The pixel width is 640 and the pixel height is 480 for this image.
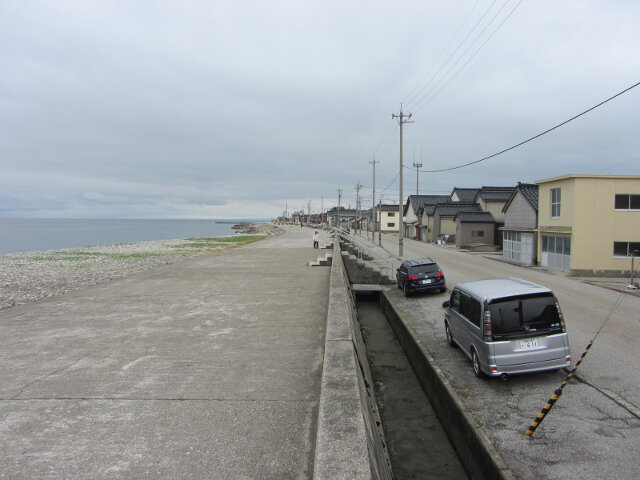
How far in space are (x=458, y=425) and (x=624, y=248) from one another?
67.3ft

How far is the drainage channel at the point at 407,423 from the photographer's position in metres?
6.20

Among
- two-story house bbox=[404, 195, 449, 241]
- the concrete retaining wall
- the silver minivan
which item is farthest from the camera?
two-story house bbox=[404, 195, 449, 241]

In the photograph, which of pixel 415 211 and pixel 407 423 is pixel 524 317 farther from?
pixel 415 211

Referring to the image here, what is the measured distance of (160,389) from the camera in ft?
18.1

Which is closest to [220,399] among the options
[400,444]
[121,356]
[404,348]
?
[121,356]

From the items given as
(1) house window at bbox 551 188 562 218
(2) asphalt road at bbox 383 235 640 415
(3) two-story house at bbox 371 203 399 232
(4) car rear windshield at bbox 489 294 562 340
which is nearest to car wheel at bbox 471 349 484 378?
(4) car rear windshield at bbox 489 294 562 340

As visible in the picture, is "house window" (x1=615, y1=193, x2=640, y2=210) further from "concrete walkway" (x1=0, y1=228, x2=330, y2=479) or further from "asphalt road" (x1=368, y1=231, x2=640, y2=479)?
"concrete walkway" (x1=0, y1=228, x2=330, y2=479)

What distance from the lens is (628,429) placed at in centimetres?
565

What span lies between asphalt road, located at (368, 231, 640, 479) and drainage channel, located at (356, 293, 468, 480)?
2.82ft

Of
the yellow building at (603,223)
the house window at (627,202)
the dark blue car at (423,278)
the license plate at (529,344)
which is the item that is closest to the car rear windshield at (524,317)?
the license plate at (529,344)

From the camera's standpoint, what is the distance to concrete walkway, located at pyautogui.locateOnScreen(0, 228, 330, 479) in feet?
12.8

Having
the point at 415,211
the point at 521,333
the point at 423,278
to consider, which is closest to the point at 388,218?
the point at 415,211

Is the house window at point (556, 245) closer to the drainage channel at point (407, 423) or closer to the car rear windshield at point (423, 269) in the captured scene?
the car rear windshield at point (423, 269)

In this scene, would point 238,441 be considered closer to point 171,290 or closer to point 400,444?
point 400,444
